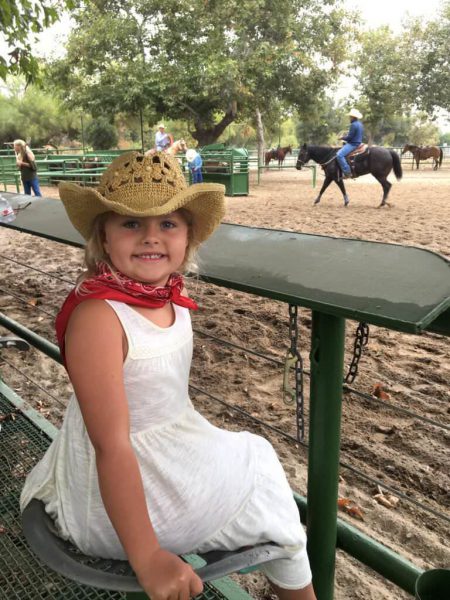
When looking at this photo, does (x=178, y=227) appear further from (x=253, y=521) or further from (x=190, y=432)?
(x=253, y=521)

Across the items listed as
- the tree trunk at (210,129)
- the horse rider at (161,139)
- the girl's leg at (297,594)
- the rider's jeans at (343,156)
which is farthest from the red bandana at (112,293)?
the tree trunk at (210,129)

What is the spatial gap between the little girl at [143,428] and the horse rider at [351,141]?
12.0m

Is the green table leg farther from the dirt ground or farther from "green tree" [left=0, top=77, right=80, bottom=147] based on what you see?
"green tree" [left=0, top=77, right=80, bottom=147]

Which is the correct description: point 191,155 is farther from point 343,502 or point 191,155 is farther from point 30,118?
point 30,118

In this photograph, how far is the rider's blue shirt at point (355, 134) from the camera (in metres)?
12.4

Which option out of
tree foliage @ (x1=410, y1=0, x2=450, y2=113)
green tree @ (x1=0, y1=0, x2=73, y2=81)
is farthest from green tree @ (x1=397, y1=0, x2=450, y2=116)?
green tree @ (x1=0, y1=0, x2=73, y2=81)

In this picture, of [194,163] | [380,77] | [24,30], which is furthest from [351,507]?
[380,77]

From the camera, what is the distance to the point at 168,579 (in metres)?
0.97

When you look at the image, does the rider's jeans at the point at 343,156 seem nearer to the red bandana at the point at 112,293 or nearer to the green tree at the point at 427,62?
the red bandana at the point at 112,293

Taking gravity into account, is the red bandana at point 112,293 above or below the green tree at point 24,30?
below

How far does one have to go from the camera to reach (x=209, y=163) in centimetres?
1619

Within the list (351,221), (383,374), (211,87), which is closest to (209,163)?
(211,87)

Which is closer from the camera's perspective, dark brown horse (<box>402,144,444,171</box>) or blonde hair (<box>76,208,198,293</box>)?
blonde hair (<box>76,208,198,293</box>)

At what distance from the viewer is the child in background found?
1484 cm
